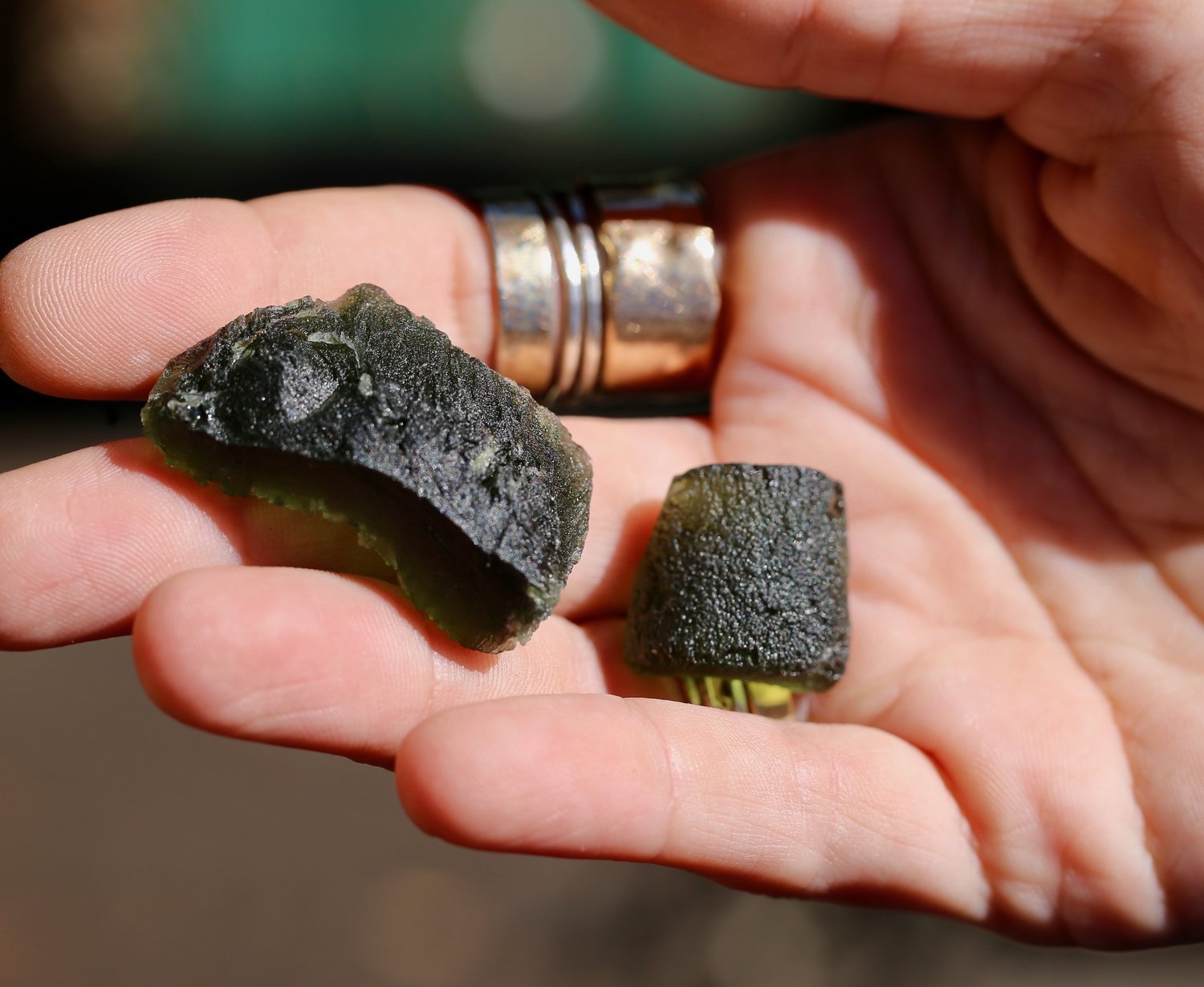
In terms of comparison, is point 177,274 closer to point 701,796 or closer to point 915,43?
point 701,796

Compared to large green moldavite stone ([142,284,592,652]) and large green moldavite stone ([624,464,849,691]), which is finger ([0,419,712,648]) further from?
large green moldavite stone ([624,464,849,691])

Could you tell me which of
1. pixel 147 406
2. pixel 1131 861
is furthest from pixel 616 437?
pixel 1131 861

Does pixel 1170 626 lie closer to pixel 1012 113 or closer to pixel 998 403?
pixel 998 403

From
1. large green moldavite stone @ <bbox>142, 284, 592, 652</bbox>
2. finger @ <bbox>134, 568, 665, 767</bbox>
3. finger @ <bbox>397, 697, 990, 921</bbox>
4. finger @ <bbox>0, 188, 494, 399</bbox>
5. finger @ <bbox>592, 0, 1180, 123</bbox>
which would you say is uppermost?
finger @ <bbox>592, 0, 1180, 123</bbox>

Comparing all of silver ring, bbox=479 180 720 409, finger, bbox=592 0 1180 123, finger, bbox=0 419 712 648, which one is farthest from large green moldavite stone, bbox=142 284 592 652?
finger, bbox=592 0 1180 123

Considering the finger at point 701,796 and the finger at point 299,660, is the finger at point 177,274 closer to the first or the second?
the finger at point 299,660

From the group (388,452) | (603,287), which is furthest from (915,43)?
(388,452)
